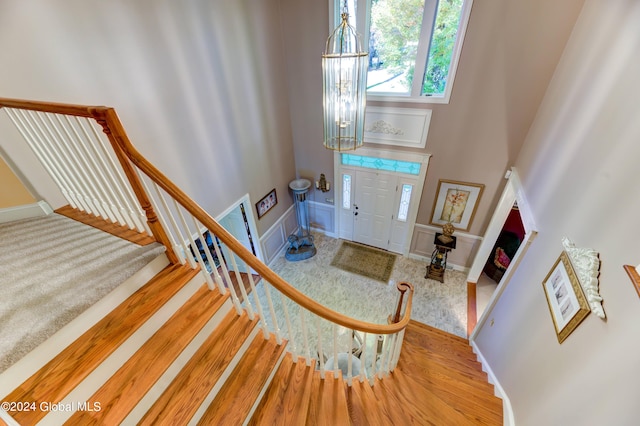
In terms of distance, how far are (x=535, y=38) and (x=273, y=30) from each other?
3.37m

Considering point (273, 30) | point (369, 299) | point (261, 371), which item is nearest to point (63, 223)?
point (261, 371)

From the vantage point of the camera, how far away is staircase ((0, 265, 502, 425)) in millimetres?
1149

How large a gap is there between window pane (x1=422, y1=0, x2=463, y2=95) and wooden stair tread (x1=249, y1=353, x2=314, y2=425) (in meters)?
3.81

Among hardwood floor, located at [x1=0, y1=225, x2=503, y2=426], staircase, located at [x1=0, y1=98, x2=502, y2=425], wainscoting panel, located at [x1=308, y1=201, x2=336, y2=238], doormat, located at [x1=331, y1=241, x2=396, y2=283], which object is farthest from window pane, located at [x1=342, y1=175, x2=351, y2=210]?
hardwood floor, located at [x1=0, y1=225, x2=503, y2=426]

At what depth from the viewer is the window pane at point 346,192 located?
4.82 metres

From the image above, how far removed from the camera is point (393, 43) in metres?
3.46

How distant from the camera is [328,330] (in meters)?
3.75

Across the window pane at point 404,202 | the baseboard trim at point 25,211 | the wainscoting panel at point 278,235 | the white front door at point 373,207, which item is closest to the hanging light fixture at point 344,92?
the white front door at point 373,207

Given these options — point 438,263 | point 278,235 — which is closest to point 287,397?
point 278,235

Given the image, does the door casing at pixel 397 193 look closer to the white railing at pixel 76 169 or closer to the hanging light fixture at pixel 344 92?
the hanging light fixture at pixel 344 92

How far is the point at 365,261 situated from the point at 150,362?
4.07 meters

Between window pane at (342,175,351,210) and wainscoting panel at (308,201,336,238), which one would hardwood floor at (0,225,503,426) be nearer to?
window pane at (342,175,351,210)

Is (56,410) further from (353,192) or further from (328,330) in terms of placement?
(353,192)

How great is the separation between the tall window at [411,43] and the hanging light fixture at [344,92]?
0.83 metres
